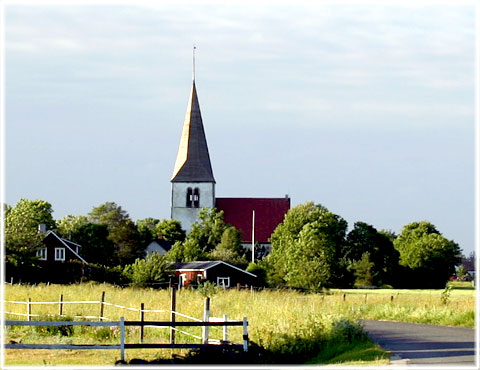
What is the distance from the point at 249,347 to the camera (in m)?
22.9

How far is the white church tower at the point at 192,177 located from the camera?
131125 millimetres

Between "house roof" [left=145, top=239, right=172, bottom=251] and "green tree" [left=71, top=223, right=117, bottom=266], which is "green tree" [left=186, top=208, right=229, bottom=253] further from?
"green tree" [left=71, top=223, right=117, bottom=266]

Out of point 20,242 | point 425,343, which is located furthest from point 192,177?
point 425,343

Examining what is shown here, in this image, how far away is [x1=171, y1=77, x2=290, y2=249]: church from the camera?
131 meters

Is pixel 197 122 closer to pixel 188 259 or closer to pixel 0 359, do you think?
pixel 188 259

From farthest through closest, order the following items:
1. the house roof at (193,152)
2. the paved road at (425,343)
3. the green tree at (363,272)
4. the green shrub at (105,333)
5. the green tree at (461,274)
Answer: the green tree at (461,274)
the house roof at (193,152)
the green tree at (363,272)
the green shrub at (105,333)
the paved road at (425,343)

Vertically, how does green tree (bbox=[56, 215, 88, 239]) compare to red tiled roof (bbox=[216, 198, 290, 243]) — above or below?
below

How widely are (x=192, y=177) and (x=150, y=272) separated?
228 ft

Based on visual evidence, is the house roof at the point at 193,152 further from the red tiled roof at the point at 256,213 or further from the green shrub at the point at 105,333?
the green shrub at the point at 105,333

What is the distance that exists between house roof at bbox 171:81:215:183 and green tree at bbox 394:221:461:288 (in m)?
31.2

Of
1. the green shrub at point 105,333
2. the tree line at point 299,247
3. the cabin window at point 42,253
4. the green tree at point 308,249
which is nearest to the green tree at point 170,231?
the tree line at point 299,247

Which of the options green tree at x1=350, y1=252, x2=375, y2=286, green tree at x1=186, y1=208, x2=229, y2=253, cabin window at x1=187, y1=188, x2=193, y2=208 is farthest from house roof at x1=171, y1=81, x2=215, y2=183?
green tree at x1=350, y1=252, x2=375, y2=286

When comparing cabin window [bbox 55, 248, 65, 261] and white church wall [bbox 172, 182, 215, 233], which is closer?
cabin window [bbox 55, 248, 65, 261]

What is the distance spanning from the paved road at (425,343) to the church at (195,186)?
331 feet
